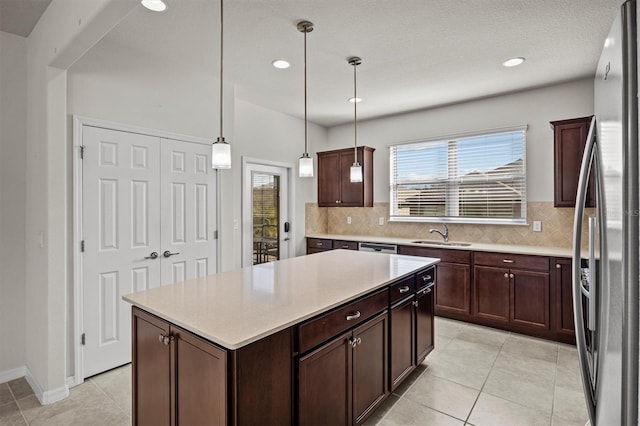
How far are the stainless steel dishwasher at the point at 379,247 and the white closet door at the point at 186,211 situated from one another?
2065 mm

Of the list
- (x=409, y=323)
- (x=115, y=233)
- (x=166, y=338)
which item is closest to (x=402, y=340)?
(x=409, y=323)

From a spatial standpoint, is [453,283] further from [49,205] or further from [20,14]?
[20,14]

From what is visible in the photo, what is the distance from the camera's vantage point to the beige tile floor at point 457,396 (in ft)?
7.43

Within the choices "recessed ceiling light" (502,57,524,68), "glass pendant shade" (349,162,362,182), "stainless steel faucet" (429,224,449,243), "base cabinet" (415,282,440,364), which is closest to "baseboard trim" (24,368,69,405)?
"base cabinet" (415,282,440,364)

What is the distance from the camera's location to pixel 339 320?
1.83m

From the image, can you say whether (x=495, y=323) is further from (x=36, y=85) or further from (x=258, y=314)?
(x=36, y=85)

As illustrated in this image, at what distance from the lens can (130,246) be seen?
10.0 ft

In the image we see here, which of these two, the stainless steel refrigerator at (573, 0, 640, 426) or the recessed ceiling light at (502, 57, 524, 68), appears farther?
the recessed ceiling light at (502, 57, 524, 68)

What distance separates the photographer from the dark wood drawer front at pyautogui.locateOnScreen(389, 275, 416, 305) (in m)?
2.33

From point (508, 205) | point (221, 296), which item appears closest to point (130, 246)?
point (221, 296)

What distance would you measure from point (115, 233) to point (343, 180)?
327 cm

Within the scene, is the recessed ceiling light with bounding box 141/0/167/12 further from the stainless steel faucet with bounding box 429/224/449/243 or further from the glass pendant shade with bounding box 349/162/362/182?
the stainless steel faucet with bounding box 429/224/449/243

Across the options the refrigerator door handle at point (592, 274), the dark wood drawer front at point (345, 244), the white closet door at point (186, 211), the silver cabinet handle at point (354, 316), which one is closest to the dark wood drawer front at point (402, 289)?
the silver cabinet handle at point (354, 316)

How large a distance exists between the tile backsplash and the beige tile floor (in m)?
1.31
